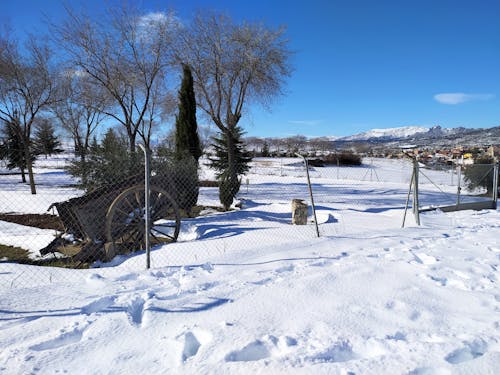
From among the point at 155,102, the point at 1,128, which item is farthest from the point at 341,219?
the point at 1,128

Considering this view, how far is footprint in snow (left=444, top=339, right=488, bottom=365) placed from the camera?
1.92 m

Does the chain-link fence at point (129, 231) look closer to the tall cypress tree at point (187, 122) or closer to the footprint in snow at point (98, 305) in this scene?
the footprint in snow at point (98, 305)

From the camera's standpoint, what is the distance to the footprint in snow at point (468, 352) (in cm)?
192

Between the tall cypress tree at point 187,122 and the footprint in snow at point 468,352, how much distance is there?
1069 centimetres

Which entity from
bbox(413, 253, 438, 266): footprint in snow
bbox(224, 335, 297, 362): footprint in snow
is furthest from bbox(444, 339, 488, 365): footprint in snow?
bbox(413, 253, 438, 266): footprint in snow

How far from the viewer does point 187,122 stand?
12336 millimetres

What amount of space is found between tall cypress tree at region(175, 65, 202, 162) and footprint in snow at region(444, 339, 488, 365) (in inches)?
421

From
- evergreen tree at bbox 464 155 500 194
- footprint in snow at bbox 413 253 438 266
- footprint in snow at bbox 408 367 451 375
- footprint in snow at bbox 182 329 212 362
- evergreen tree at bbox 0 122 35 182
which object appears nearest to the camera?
footprint in snow at bbox 408 367 451 375

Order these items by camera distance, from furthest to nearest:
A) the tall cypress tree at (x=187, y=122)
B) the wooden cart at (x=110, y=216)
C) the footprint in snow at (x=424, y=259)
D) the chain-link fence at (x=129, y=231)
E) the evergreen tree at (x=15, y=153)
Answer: the evergreen tree at (x=15, y=153)
the tall cypress tree at (x=187, y=122)
the wooden cart at (x=110, y=216)
the chain-link fence at (x=129, y=231)
the footprint in snow at (x=424, y=259)

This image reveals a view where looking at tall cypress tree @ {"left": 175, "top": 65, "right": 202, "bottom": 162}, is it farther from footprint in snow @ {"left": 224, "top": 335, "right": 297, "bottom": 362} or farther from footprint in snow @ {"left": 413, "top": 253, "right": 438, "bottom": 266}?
footprint in snow @ {"left": 224, "top": 335, "right": 297, "bottom": 362}

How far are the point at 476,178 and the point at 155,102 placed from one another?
61.7 feet

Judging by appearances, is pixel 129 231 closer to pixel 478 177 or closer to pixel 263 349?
pixel 263 349

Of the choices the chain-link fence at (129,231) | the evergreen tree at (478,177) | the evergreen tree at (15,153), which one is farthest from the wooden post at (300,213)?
the evergreen tree at (15,153)

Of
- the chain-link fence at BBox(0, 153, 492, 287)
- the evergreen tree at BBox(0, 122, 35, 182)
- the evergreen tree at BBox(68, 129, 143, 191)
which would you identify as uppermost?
the evergreen tree at BBox(0, 122, 35, 182)
